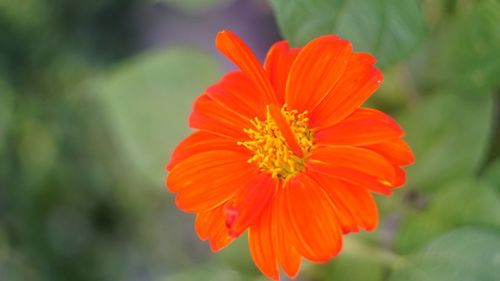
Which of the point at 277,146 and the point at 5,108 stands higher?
the point at 5,108

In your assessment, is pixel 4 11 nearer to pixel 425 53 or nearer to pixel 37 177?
pixel 37 177

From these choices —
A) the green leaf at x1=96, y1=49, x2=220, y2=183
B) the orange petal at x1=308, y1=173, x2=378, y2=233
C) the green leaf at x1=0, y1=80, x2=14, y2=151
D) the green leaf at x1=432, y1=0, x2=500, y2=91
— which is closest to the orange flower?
the orange petal at x1=308, y1=173, x2=378, y2=233

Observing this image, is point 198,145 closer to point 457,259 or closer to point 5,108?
point 457,259

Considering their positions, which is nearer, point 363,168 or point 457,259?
point 363,168

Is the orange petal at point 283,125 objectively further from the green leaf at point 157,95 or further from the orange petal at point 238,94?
the green leaf at point 157,95

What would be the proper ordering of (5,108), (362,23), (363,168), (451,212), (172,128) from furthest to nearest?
(5,108)
(172,128)
(451,212)
(362,23)
(363,168)

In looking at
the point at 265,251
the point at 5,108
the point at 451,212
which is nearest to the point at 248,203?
the point at 265,251

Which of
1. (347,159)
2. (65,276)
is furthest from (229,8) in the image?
(347,159)
